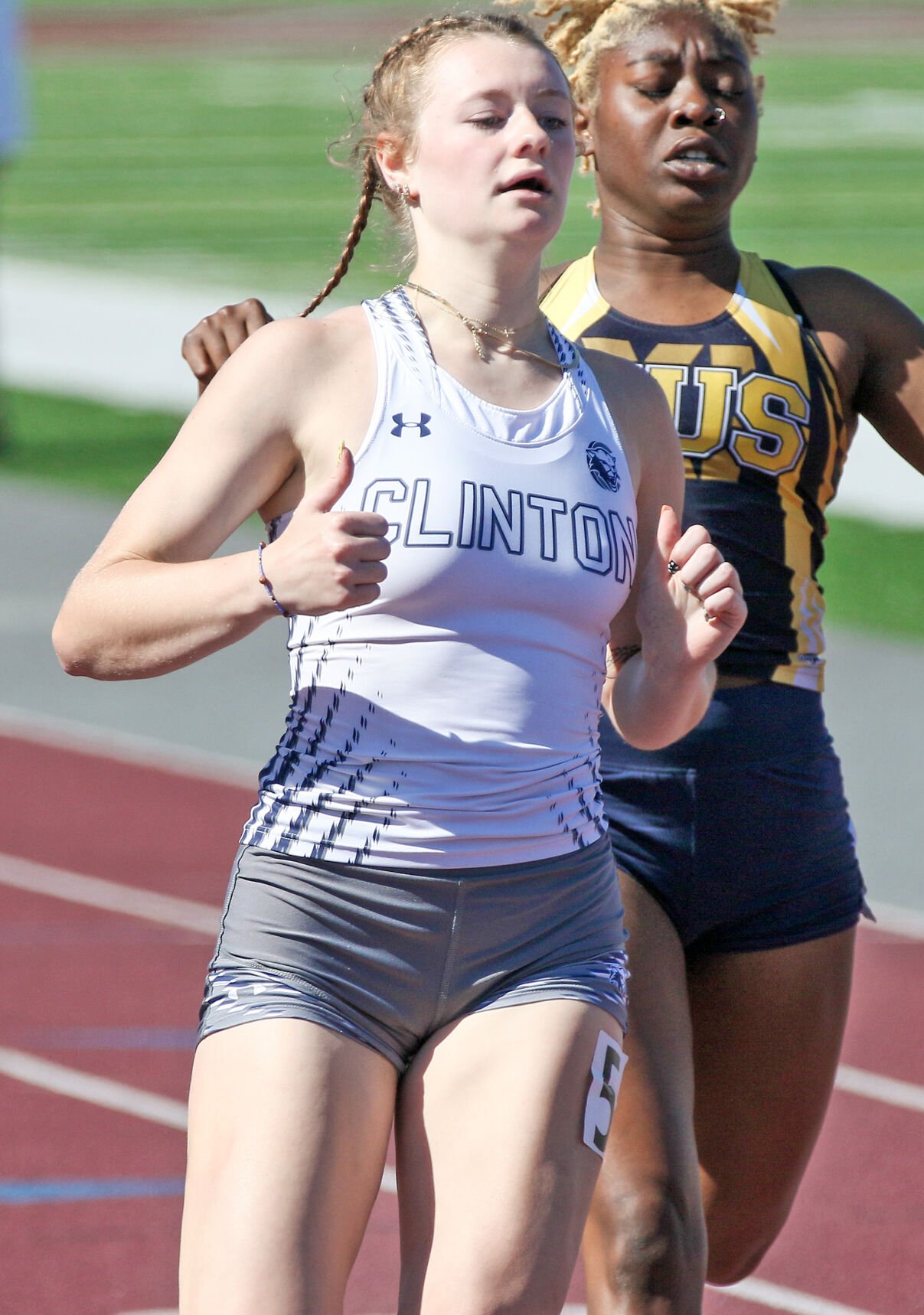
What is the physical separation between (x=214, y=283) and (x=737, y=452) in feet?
67.0

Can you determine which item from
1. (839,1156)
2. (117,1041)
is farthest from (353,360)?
(117,1041)

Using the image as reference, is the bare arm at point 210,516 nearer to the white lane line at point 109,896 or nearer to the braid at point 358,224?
the braid at point 358,224

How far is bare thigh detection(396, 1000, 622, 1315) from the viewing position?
2.64 metres

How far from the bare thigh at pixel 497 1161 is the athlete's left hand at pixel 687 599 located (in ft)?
1.82

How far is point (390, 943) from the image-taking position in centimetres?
277

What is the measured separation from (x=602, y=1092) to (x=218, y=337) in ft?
4.63

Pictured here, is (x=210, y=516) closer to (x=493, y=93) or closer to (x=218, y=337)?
(x=493, y=93)

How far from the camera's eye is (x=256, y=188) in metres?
33.1

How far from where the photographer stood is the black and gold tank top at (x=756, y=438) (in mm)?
3660

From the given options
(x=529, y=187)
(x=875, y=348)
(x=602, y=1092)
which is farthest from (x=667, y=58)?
(x=602, y=1092)

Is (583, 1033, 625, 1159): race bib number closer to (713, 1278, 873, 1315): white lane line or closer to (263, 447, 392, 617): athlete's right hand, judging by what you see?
(263, 447, 392, 617): athlete's right hand

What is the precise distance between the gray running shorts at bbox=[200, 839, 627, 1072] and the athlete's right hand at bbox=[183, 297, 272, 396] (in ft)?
3.25

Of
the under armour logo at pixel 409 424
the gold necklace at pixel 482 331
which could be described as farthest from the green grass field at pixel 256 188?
the under armour logo at pixel 409 424

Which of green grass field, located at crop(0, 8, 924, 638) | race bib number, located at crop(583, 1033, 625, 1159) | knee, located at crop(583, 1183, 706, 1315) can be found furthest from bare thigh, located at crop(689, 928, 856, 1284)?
green grass field, located at crop(0, 8, 924, 638)
